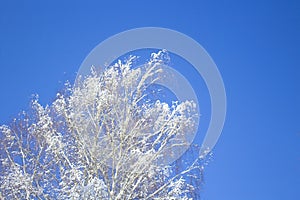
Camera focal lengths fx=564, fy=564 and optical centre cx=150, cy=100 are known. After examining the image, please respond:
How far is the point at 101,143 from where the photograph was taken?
10.5 m

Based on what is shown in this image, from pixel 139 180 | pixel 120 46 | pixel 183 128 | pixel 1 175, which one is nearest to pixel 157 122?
pixel 183 128

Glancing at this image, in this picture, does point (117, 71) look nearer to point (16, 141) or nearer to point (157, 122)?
point (157, 122)

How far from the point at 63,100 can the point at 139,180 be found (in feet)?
6.88

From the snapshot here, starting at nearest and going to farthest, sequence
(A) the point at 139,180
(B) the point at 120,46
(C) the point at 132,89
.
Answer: (A) the point at 139,180
(C) the point at 132,89
(B) the point at 120,46

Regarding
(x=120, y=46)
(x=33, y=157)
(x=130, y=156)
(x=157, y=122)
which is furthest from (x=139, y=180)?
(x=120, y=46)

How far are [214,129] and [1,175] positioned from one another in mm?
4216

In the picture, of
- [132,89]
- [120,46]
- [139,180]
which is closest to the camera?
[139,180]

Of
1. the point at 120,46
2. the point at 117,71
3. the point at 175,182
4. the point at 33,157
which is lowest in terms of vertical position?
the point at 175,182

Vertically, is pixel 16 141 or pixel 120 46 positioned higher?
pixel 120 46

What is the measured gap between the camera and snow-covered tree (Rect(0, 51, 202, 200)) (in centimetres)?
1012

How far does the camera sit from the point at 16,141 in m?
10.6

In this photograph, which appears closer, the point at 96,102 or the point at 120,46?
the point at 96,102

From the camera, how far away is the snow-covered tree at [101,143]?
33.2 feet

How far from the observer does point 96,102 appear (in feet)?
Result: 35.0
